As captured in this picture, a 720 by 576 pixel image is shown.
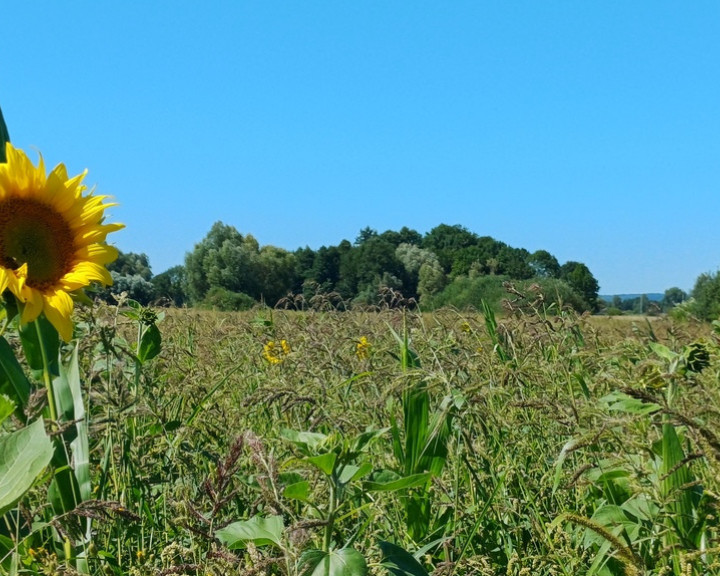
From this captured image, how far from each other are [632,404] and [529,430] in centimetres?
63

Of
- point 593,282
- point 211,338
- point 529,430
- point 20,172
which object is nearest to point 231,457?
point 20,172

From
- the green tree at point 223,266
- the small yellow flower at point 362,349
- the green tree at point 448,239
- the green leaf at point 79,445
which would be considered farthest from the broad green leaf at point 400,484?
the green tree at point 448,239

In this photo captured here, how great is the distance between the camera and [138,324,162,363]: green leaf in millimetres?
2721

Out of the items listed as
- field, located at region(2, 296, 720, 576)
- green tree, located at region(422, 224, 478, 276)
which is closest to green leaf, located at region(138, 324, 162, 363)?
field, located at region(2, 296, 720, 576)

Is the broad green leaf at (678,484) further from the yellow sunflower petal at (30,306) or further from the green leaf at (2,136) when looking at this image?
the green leaf at (2,136)

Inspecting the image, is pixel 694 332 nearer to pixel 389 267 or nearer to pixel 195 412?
pixel 195 412

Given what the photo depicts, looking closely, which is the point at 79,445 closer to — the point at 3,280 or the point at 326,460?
the point at 3,280

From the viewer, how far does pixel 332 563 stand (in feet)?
3.95

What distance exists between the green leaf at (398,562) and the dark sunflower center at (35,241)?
112 cm

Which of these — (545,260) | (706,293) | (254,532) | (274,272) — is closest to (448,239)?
(545,260)

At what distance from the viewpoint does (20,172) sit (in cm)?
199

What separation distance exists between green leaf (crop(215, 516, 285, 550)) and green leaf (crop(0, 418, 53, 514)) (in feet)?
1.03

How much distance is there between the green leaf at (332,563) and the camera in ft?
3.90

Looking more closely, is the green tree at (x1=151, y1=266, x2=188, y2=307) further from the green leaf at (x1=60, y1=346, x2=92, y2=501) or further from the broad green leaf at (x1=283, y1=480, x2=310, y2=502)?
the broad green leaf at (x1=283, y1=480, x2=310, y2=502)
